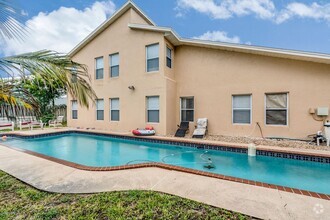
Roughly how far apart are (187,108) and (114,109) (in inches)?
211

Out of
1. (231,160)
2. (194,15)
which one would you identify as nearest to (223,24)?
(194,15)

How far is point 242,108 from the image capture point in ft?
31.7

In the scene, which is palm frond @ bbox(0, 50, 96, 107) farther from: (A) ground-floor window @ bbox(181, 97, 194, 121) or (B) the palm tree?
(A) ground-floor window @ bbox(181, 97, 194, 121)

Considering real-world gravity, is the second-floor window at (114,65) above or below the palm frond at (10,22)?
above

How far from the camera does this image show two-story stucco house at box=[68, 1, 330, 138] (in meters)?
8.31

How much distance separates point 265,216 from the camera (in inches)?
107

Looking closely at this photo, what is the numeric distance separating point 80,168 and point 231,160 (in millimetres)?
5259

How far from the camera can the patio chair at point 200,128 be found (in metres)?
9.89

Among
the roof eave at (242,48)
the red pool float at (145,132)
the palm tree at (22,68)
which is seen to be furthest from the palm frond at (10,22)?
the roof eave at (242,48)

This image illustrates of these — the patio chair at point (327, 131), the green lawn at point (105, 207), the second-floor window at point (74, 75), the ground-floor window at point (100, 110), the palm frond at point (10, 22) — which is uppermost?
the palm frond at point (10, 22)

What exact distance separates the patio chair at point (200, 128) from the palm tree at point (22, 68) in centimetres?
714

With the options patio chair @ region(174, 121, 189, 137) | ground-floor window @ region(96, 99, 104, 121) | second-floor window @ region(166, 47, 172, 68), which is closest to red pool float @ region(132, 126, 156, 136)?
patio chair @ region(174, 121, 189, 137)

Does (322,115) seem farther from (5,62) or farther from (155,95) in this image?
(5,62)

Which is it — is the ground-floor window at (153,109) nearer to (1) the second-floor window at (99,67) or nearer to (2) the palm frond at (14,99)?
(1) the second-floor window at (99,67)
